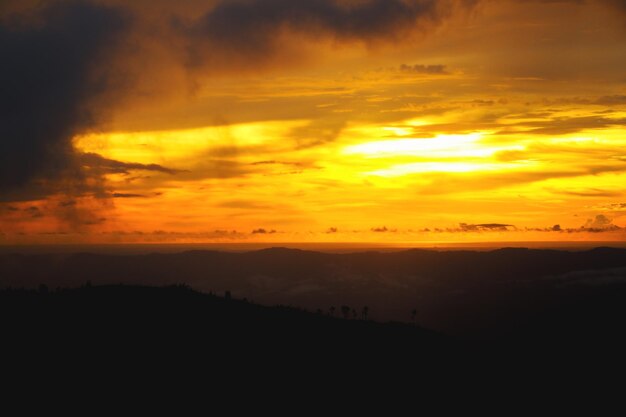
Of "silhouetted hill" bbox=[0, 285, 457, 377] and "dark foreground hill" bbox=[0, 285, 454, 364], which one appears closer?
"silhouetted hill" bbox=[0, 285, 457, 377]

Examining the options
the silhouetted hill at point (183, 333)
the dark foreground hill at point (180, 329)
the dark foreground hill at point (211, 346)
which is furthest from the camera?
the dark foreground hill at point (180, 329)

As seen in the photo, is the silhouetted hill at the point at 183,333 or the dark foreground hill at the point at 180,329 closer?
the silhouetted hill at the point at 183,333

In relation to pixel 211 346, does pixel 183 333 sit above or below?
above

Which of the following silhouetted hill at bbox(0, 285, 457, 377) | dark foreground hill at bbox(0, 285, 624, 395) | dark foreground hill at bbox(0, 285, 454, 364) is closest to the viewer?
dark foreground hill at bbox(0, 285, 624, 395)

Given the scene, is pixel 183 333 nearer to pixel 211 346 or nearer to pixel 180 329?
pixel 180 329

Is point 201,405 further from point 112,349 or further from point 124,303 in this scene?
point 124,303

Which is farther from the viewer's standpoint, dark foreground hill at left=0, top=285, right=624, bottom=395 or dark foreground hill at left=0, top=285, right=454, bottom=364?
dark foreground hill at left=0, top=285, right=454, bottom=364

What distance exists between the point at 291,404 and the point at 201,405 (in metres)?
6.87

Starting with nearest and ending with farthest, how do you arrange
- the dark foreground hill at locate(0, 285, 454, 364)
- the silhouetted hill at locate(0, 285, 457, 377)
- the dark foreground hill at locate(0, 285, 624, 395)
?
the dark foreground hill at locate(0, 285, 624, 395) < the silhouetted hill at locate(0, 285, 457, 377) < the dark foreground hill at locate(0, 285, 454, 364)

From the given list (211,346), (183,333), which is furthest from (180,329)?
(211,346)

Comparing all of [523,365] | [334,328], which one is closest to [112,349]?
[334,328]

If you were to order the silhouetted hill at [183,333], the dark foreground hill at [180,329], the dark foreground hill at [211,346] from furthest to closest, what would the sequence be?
the dark foreground hill at [180,329] < the silhouetted hill at [183,333] < the dark foreground hill at [211,346]

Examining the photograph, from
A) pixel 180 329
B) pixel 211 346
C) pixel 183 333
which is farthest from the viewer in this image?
pixel 180 329

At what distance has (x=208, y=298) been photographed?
256 feet
